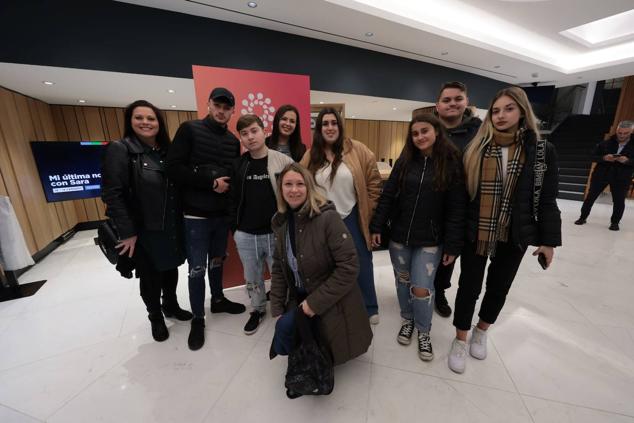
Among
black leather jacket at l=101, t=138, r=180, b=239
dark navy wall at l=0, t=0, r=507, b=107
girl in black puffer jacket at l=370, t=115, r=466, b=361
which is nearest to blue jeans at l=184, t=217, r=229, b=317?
black leather jacket at l=101, t=138, r=180, b=239

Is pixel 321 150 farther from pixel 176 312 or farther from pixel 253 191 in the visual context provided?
pixel 176 312

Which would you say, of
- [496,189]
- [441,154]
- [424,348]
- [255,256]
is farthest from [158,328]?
[496,189]

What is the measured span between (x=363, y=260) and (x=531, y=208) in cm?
105

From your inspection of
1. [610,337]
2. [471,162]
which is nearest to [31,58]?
[471,162]

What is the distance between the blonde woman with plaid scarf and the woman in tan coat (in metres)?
0.63

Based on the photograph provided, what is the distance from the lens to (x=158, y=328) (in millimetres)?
1914

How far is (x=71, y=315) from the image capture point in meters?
2.24

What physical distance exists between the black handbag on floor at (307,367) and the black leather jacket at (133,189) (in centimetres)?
122

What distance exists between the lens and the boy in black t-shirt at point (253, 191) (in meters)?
1.66

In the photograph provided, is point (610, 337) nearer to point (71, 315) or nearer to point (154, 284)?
point (154, 284)

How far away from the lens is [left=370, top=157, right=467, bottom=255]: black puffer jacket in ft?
4.68

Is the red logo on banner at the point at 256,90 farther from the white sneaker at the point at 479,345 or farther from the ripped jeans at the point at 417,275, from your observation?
the white sneaker at the point at 479,345

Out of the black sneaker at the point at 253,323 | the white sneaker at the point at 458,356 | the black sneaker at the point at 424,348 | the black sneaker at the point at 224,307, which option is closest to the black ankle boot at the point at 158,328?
the black sneaker at the point at 224,307

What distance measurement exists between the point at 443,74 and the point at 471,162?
4650mm
